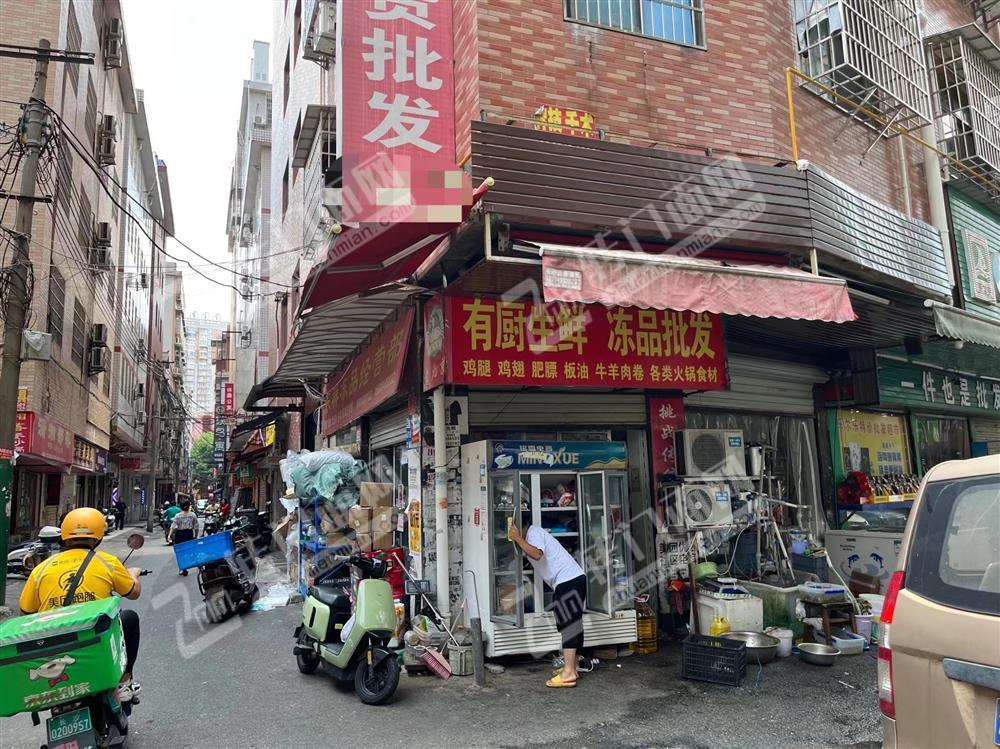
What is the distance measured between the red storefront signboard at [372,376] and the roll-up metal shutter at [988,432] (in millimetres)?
13343

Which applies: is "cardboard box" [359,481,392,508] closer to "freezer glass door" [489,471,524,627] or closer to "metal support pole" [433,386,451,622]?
"metal support pole" [433,386,451,622]

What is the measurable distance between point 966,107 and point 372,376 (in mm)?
12116

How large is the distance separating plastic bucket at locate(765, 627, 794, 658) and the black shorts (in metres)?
2.34

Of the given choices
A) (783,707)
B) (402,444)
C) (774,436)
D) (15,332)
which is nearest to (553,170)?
(402,444)

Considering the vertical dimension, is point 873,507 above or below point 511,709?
above

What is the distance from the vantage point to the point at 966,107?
12789 mm

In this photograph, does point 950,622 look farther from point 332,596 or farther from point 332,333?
point 332,333

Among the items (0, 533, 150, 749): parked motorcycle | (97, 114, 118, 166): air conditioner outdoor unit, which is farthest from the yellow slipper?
(97, 114, 118, 166): air conditioner outdoor unit

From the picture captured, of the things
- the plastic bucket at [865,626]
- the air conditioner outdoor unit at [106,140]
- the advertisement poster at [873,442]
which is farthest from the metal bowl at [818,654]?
the air conditioner outdoor unit at [106,140]

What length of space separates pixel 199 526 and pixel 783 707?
18.8m

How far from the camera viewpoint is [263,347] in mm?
27625

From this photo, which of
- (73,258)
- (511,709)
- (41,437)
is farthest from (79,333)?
(511,709)

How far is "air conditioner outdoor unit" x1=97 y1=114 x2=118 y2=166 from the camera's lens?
25.4 m

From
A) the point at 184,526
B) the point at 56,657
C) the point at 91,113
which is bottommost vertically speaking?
the point at 184,526
